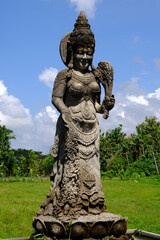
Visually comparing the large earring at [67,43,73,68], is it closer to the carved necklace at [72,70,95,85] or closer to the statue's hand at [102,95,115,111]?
the carved necklace at [72,70,95,85]

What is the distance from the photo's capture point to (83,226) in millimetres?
4168

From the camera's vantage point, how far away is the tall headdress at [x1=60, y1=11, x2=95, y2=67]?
5.06 m

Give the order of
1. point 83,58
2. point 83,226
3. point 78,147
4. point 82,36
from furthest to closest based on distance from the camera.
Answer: point 83,58
point 82,36
point 78,147
point 83,226

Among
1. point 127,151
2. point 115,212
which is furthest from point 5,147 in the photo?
point 115,212

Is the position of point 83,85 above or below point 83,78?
below

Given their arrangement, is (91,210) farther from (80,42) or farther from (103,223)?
(80,42)

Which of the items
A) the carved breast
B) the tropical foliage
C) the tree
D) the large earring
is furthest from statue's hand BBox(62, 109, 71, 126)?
the tree

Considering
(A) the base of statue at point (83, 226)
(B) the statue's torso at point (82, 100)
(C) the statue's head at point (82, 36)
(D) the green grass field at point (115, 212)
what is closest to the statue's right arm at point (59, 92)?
(B) the statue's torso at point (82, 100)

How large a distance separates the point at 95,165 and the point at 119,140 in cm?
2076

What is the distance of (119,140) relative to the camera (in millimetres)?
25344

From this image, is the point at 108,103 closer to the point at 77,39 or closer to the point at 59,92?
the point at 59,92

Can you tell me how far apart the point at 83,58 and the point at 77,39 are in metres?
0.37


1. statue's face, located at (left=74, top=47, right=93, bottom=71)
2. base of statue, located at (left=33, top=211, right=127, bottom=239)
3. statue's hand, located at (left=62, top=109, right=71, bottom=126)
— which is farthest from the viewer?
statue's face, located at (left=74, top=47, right=93, bottom=71)

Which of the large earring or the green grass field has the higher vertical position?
the large earring
